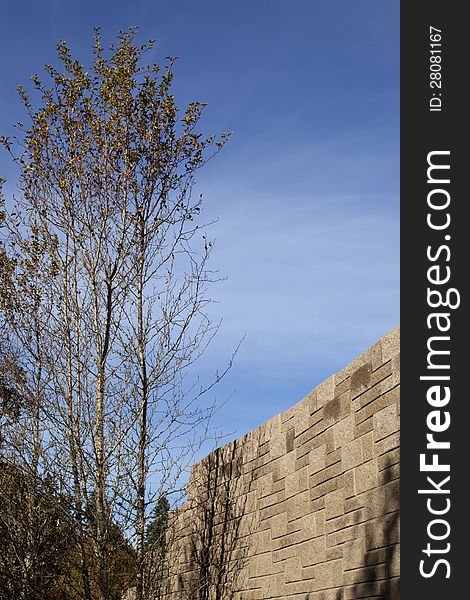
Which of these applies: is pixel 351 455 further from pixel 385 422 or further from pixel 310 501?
pixel 310 501

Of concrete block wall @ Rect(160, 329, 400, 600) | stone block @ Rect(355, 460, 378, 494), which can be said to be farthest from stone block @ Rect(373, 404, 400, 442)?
stone block @ Rect(355, 460, 378, 494)

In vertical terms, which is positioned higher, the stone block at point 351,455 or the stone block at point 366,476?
the stone block at point 351,455

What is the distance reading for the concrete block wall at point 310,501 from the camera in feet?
15.4

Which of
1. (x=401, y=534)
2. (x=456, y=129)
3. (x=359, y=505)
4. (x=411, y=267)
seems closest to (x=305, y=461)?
(x=359, y=505)

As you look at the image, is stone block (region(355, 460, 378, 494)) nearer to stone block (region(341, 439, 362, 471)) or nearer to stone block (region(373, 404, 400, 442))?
stone block (region(341, 439, 362, 471))

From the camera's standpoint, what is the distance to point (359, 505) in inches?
196

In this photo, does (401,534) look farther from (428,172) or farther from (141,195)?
(141,195)

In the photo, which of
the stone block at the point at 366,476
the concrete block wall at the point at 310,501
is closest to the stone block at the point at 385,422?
the concrete block wall at the point at 310,501

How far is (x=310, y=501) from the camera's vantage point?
19.0 feet

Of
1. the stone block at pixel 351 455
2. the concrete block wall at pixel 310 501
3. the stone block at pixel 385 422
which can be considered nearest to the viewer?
the stone block at pixel 385 422

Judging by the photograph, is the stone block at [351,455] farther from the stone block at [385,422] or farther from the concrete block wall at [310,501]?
the stone block at [385,422]

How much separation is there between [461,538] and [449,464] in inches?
13.6

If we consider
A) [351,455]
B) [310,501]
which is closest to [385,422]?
[351,455]

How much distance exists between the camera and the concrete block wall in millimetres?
4703
